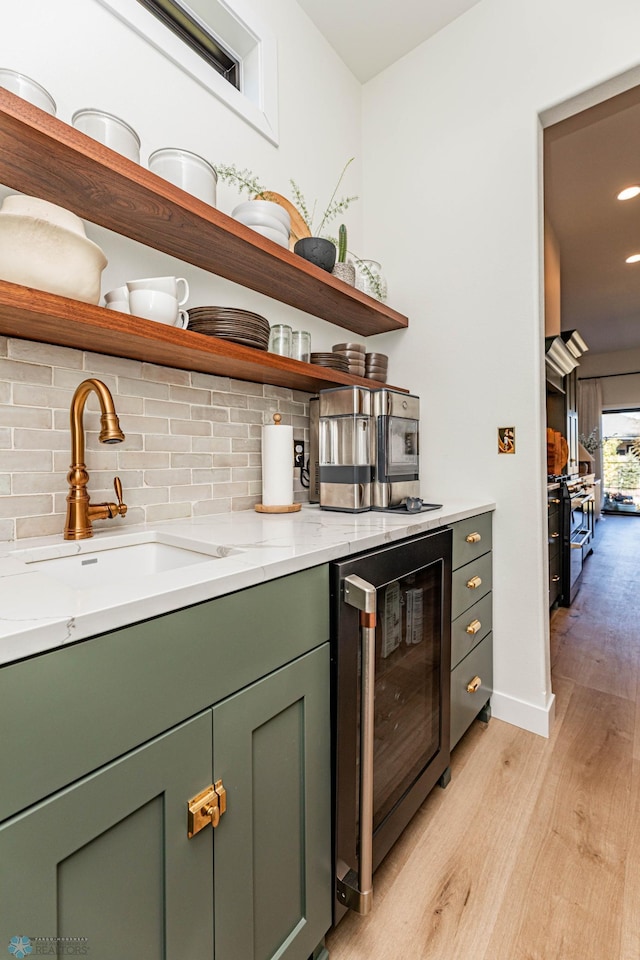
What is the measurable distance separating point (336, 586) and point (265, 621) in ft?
0.66

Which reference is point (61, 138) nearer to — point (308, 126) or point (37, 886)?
point (37, 886)

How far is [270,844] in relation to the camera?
800 mm

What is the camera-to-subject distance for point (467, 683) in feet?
5.38

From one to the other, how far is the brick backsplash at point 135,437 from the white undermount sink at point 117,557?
159mm

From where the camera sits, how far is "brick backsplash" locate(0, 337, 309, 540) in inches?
43.1

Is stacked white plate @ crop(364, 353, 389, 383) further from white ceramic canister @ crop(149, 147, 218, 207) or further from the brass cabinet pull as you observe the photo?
the brass cabinet pull

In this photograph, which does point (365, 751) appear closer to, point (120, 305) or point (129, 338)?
point (129, 338)

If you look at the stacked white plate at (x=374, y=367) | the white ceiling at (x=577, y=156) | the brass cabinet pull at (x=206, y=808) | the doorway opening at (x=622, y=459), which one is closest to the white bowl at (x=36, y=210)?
the brass cabinet pull at (x=206, y=808)

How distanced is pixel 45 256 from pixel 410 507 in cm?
122

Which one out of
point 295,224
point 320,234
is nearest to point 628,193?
point 320,234

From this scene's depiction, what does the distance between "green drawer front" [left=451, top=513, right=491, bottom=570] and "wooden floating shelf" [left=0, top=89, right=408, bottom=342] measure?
1.01 metres

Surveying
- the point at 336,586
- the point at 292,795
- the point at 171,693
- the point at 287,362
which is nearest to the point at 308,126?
the point at 287,362

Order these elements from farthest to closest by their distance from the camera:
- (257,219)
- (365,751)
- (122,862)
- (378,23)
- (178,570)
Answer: (378,23) → (257,219) → (365,751) → (178,570) → (122,862)

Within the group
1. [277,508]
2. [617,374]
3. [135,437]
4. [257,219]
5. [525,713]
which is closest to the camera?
[135,437]
